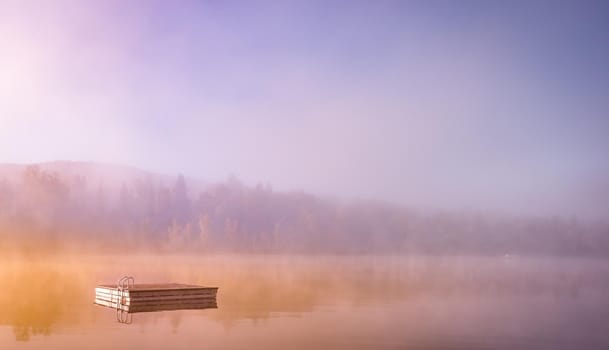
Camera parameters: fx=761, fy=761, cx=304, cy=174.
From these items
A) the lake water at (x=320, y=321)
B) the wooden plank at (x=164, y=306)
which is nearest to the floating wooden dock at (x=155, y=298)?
the wooden plank at (x=164, y=306)

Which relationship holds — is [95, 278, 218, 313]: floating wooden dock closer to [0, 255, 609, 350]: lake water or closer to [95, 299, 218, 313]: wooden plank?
[95, 299, 218, 313]: wooden plank

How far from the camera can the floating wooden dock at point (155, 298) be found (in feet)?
77.0

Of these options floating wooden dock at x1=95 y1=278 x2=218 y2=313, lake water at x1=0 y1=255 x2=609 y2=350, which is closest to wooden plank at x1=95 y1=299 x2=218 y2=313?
floating wooden dock at x1=95 y1=278 x2=218 y2=313

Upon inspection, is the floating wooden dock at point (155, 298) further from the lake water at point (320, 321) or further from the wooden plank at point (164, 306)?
the lake water at point (320, 321)

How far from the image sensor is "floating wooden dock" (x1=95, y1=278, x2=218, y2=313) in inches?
924

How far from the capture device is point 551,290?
37.4m

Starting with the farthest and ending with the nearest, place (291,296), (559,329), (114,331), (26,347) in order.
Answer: (291,296) → (559,329) → (114,331) → (26,347)

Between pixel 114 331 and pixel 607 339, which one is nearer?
pixel 114 331

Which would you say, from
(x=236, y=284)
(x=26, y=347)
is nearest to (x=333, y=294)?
(x=236, y=284)

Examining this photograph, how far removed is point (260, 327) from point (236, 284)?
1813 cm

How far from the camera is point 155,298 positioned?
24.1 meters

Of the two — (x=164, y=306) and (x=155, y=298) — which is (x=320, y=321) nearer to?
(x=164, y=306)

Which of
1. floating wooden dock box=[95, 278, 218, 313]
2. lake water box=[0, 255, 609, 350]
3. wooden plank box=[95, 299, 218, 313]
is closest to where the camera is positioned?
lake water box=[0, 255, 609, 350]

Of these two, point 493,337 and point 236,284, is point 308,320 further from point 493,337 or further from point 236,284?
point 236,284
